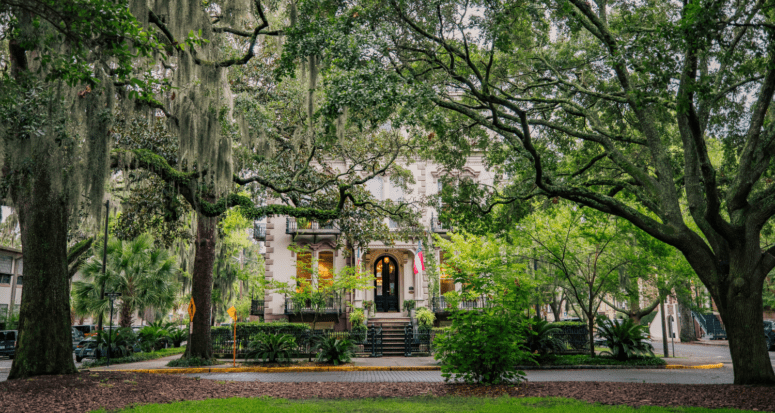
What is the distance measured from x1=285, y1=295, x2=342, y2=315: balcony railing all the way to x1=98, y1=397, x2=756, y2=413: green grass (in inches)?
641

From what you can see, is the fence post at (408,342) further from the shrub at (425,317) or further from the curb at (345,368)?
the curb at (345,368)

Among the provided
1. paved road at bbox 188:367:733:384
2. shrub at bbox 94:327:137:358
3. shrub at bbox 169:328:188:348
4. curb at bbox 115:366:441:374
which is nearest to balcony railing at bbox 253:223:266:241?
shrub at bbox 169:328:188:348

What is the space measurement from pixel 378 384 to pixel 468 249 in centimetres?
1431

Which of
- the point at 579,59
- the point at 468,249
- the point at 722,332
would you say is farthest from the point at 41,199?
the point at 722,332

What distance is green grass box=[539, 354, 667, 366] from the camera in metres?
16.5

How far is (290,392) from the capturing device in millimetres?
9367

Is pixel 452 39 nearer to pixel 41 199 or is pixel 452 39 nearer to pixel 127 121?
pixel 127 121

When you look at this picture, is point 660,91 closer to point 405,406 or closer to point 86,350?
point 405,406

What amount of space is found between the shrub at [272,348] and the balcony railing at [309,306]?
19.5 feet

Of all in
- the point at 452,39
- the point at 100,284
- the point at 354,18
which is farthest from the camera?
the point at 100,284

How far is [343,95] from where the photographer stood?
8.38m

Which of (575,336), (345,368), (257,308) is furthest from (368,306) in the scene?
(575,336)

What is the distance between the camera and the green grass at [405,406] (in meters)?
7.08

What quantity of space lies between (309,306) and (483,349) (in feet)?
57.9
